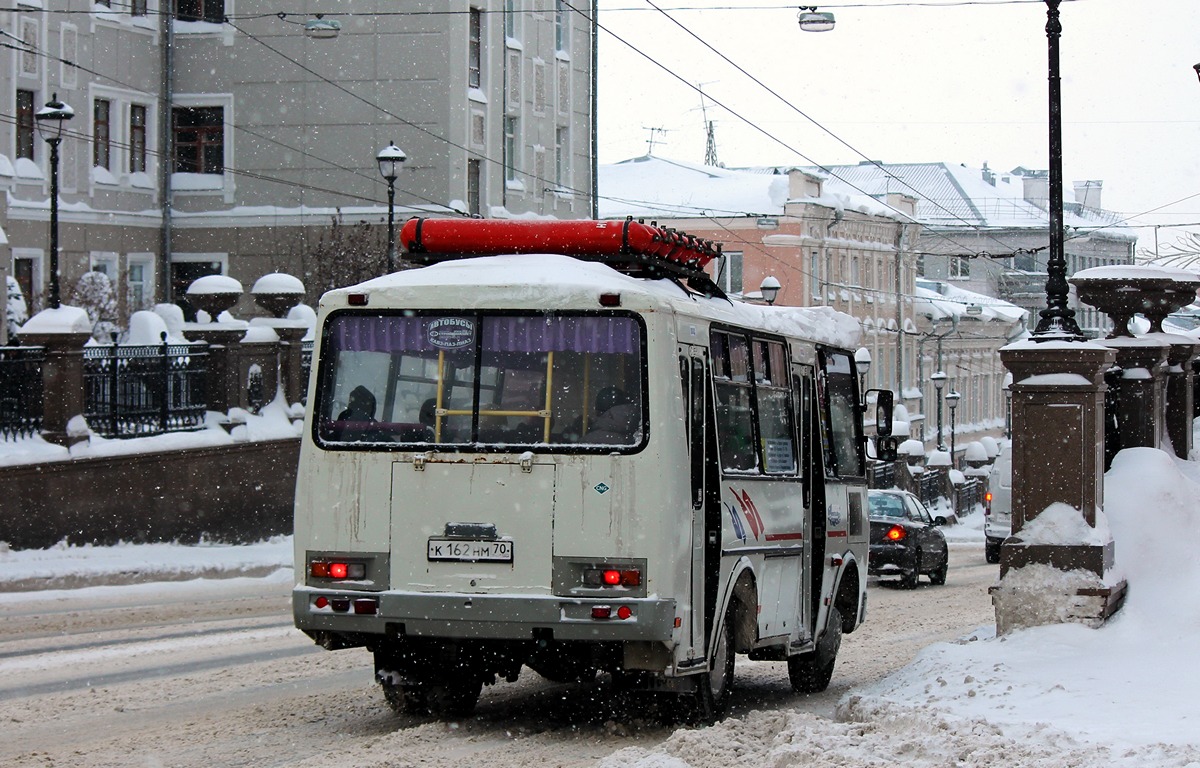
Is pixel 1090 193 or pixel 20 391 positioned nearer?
pixel 20 391

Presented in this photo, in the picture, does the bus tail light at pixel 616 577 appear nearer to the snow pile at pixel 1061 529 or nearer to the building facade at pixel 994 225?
the snow pile at pixel 1061 529

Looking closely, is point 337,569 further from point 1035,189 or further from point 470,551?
point 1035,189

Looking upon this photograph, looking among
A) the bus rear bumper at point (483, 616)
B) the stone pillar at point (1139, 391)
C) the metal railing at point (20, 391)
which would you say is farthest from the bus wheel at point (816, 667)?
the metal railing at point (20, 391)

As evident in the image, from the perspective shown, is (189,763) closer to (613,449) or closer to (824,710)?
(613,449)

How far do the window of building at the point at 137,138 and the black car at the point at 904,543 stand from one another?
22.7 metres

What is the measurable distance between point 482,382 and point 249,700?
9.52 ft

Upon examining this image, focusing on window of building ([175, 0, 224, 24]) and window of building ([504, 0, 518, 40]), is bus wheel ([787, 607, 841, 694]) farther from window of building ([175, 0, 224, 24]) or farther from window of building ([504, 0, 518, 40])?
window of building ([504, 0, 518, 40])

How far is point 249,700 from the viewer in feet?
37.6

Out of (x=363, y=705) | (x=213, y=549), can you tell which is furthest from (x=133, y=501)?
(x=363, y=705)

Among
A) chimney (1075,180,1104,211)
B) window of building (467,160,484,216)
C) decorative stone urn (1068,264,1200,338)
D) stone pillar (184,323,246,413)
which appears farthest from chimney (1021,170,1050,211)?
decorative stone urn (1068,264,1200,338)

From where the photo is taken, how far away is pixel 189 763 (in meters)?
8.98

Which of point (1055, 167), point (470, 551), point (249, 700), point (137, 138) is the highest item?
point (137, 138)

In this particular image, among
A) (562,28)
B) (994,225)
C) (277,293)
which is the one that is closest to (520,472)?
(277,293)

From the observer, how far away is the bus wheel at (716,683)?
35.2ft
